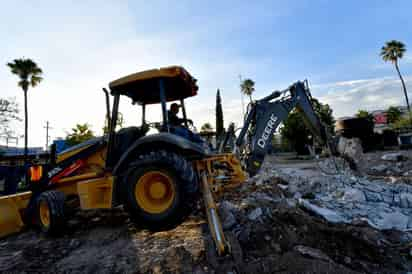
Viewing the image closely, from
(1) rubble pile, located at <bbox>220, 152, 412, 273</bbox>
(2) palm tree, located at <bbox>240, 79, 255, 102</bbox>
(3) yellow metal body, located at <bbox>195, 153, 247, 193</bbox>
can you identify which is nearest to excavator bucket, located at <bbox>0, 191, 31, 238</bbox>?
(3) yellow metal body, located at <bbox>195, 153, 247, 193</bbox>

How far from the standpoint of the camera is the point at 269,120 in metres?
4.19

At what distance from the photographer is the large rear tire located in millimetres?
2631

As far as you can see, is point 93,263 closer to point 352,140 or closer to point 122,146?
point 122,146

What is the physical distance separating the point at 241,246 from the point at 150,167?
1.42 meters

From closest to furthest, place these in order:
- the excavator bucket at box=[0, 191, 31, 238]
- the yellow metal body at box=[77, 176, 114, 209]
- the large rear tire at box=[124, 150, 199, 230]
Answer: the large rear tire at box=[124, 150, 199, 230]
the yellow metal body at box=[77, 176, 114, 209]
the excavator bucket at box=[0, 191, 31, 238]

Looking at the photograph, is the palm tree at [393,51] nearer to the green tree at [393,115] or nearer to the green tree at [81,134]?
the green tree at [393,115]

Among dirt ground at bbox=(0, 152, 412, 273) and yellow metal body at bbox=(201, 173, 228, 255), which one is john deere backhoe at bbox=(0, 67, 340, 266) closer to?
yellow metal body at bbox=(201, 173, 228, 255)

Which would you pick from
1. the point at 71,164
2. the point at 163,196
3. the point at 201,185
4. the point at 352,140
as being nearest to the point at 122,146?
the point at 71,164

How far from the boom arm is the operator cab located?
1.06m

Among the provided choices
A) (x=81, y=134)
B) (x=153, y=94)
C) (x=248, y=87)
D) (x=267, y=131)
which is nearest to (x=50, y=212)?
(x=153, y=94)

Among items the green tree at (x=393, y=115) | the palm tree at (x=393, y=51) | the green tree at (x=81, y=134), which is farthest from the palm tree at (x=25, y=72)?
the green tree at (x=393, y=115)

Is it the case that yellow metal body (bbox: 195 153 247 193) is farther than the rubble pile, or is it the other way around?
yellow metal body (bbox: 195 153 247 193)

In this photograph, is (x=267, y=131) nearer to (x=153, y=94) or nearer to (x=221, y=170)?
(x=221, y=170)

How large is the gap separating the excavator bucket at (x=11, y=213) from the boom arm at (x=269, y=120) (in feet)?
13.0
